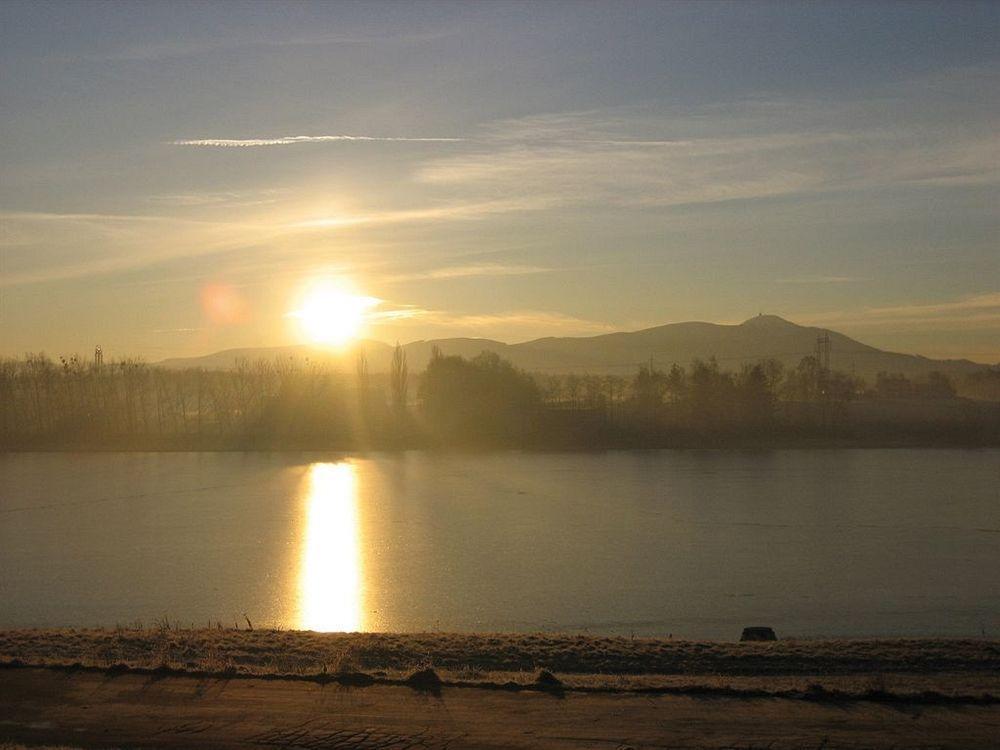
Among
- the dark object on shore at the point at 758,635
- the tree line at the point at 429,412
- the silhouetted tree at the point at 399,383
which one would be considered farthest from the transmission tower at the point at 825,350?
the dark object on shore at the point at 758,635

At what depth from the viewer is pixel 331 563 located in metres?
19.2

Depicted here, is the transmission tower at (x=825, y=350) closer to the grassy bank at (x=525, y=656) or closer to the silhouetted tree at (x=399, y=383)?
the silhouetted tree at (x=399, y=383)

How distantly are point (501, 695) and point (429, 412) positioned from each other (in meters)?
51.9

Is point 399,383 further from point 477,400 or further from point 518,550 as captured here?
point 518,550

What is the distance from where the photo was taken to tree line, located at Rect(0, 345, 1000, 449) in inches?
2221

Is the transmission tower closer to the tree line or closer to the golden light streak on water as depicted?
the tree line

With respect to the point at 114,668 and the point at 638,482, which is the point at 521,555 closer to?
the point at 114,668

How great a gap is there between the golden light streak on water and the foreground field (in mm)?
3141

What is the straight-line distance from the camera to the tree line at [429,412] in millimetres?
56406

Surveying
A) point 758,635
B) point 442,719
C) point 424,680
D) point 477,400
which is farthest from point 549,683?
point 477,400

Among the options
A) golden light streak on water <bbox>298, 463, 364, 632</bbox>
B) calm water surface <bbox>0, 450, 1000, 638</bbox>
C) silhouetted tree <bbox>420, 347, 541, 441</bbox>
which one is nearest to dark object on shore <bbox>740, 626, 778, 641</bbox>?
calm water surface <bbox>0, 450, 1000, 638</bbox>

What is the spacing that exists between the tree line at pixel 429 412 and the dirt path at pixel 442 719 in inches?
1820

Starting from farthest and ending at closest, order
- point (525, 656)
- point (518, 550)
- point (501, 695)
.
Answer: point (518, 550)
point (525, 656)
point (501, 695)

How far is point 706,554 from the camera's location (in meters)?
19.7
